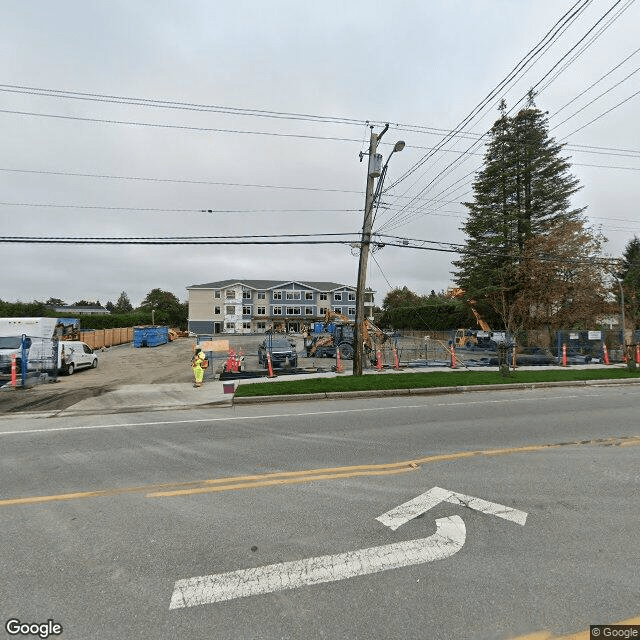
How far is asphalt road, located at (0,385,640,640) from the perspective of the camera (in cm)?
226

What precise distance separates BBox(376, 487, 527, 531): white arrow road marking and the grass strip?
6701 mm

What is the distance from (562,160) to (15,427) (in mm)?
37887

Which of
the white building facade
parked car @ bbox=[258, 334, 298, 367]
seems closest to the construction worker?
parked car @ bbox=[258, 334, 298, 367]

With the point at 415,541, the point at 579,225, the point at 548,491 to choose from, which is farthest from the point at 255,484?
the point at 579,225

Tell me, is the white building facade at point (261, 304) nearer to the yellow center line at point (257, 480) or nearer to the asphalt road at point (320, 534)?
the asphalt road at point (320, 534)

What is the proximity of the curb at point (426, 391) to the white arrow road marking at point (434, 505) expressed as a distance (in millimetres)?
6438

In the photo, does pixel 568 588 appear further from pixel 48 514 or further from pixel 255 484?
pixel 48 514

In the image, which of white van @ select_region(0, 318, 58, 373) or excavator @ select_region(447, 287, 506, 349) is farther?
excavator @ select_region(447, 287, 506, 349)

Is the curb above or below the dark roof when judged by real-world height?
below

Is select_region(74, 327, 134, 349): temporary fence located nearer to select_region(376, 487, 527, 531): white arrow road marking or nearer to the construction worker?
the construction worker

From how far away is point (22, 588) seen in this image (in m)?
2.52

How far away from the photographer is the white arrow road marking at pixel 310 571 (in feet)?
8.04

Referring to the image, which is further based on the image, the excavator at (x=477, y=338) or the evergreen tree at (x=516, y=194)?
the evergreen tree at (x=516, y=194)

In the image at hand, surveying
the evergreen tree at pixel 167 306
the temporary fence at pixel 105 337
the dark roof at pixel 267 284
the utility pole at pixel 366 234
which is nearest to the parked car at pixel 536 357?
the utility pole at pixel 366 234
